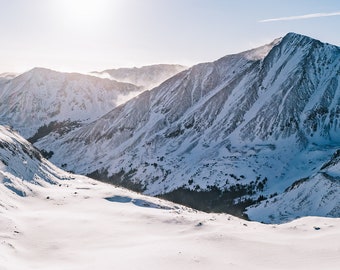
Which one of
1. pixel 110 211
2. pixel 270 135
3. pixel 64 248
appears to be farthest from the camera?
pixel 270 135

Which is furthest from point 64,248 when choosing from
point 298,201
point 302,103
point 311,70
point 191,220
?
point 311,70

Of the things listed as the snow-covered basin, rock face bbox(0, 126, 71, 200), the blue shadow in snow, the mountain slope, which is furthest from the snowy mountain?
the mountain slope

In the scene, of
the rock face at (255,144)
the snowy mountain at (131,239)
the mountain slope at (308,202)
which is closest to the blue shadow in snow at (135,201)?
the snowy mountain at (131,239)

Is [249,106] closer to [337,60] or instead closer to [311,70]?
[311,70]

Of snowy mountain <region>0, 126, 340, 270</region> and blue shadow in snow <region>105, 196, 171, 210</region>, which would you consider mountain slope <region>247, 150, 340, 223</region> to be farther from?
snowy mountain <region>0, 126, 340, 270</region>

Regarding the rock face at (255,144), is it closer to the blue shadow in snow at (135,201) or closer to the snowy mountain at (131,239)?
the blue shadow in snow at (135,201)
